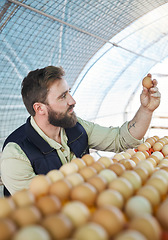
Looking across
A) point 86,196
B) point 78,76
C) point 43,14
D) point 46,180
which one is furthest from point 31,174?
point 78,76

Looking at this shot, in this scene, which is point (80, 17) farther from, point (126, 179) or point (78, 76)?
point (126, 179)

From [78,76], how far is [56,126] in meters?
2.17

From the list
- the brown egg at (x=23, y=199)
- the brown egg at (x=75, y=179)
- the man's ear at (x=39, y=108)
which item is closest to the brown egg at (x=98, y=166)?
the brown egg at (x=75, y=179)

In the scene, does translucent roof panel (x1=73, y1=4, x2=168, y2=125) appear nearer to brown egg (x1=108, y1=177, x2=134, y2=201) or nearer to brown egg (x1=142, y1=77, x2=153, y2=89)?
brown egg (x1=142, y1=77, x2=153, y2=89)

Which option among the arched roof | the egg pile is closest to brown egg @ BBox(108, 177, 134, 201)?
the egg pile

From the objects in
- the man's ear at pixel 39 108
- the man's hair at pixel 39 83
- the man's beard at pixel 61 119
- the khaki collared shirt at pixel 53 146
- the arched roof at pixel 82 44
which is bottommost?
the khaki collared shirt at pixel 53 146

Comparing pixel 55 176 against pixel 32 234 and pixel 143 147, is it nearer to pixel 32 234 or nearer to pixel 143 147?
pixel 32 234

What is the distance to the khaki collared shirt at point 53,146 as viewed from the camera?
1494 mm

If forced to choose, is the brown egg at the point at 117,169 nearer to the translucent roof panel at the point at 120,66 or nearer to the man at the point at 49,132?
the man at the point at 49,132

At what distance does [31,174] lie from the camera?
59.7 inches

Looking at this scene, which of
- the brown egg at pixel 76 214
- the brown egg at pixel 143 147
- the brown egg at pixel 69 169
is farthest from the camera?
the brown egg at pixel 143 147

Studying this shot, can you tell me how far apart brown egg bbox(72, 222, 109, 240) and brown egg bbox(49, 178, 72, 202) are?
206 millimetres

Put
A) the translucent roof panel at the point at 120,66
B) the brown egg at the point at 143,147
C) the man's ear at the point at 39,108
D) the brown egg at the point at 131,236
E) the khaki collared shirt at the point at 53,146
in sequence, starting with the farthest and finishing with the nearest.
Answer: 1. the translucent roof panel at the point at 120,66
2. the brown egg at the point at 143,147
3. the man's ear at the point at 39,108
4. the khaki collared shirt at the point at 53,146
5. the brown egg at the point at 131,236

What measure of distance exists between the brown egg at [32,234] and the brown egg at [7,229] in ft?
0.05
